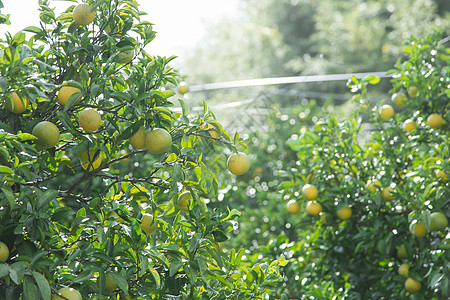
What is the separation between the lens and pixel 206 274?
48.4 inches

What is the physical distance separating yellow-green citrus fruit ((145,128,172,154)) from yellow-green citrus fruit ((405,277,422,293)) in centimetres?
127

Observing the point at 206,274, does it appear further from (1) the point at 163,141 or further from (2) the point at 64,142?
(2) the point at 64,142

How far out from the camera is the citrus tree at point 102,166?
3.59 ft

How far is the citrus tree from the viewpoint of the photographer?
3.59ft

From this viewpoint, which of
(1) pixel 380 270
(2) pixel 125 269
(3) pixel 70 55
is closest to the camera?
(2) pixel 125 269

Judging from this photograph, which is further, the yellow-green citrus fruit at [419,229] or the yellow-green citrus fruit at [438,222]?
the yellow-green citrus fruit at [419,229]

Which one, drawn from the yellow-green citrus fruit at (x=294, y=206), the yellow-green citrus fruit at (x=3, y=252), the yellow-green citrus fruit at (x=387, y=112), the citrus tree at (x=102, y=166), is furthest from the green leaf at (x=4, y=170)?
the yellow-green citrus fruit at (x=387, y=112)

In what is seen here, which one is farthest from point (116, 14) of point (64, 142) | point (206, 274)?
point (206, 274)

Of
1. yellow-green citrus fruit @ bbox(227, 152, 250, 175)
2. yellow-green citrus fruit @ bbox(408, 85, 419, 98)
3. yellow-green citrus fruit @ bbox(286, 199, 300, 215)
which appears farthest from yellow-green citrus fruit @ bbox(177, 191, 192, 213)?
yellow-green citrus fruit @ bbox(408, 85, 419, 98)

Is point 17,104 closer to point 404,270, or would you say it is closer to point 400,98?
point 404,270

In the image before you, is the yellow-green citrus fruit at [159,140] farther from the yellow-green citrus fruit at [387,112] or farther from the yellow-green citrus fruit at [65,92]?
the yellow-green citrus fruit at [387,112]

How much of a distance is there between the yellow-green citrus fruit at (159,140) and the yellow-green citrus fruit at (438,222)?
3.49 feet

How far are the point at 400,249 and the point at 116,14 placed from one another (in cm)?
146

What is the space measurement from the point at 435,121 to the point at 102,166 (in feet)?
5.21
